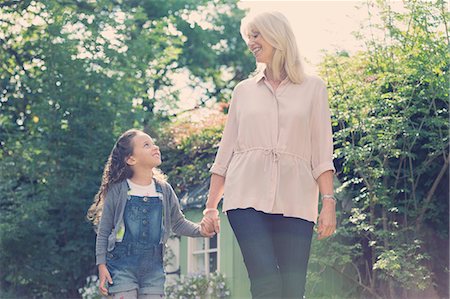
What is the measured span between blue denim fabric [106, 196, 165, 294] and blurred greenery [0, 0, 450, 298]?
492cm

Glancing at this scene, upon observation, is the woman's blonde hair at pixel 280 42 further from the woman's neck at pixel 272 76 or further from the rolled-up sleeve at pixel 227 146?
the rolled-up sleeve at pixel 227 146

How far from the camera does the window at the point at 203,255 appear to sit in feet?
43.9

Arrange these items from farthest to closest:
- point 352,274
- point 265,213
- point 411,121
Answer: point 352,274
point 411,121
point 265,213

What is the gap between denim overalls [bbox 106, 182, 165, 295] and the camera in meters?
5.54

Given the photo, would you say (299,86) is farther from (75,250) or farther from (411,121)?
(75,250)

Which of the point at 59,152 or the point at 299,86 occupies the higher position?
the point at 59,152

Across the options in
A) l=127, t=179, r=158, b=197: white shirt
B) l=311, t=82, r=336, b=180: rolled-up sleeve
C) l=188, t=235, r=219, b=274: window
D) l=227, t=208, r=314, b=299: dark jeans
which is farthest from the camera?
l=188, t=235, r=219, b=274: window

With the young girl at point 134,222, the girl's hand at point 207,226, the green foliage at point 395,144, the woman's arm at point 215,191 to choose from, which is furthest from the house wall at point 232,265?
the woman's arm at point 215,191

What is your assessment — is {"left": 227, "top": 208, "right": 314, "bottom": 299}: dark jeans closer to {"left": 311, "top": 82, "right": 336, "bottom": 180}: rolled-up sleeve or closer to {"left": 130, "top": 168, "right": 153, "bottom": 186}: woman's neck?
{"left": 311, "top": 82, "right": 336, "bottom": 180}: rolled-up sleeve

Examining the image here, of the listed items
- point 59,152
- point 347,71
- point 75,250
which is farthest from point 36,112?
point 347,71

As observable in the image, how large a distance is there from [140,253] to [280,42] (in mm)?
1724

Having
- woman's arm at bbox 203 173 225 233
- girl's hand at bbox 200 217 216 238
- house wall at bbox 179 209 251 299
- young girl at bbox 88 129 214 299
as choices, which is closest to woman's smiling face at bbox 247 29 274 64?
woman's arm at bbox 203 173 225 233

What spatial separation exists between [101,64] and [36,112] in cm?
134

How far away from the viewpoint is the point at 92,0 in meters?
20.9
